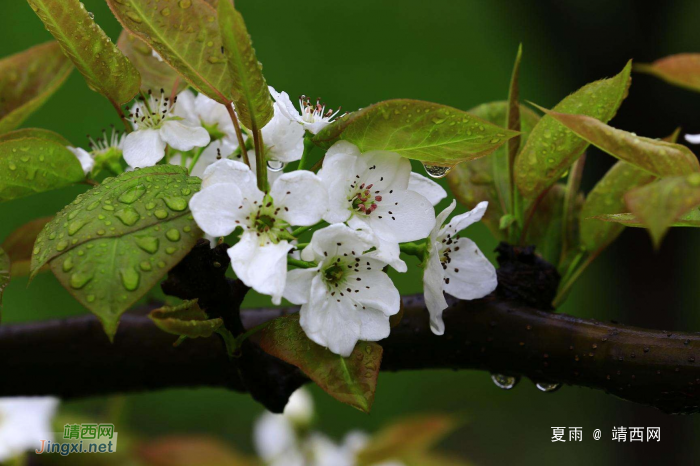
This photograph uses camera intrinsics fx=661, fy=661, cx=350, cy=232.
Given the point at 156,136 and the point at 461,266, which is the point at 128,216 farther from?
the point at 461,266

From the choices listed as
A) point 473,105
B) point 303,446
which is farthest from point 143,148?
point 473,105

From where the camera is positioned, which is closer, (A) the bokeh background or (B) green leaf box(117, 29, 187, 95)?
(B) green leaf box(117, 29, 187, 95)

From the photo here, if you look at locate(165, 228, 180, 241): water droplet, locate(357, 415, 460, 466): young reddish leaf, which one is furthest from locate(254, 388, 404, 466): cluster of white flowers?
locate(165, 228, 180, 241): water droplet

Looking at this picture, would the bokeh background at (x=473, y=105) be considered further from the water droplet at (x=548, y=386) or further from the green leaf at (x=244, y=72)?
the green leaf at (x=244, y=72)

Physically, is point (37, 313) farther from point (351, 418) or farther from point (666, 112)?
point (666, 112)

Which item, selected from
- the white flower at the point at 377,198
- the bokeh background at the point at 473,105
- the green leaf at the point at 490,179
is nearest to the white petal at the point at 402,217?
the white flower at the point at 377,198

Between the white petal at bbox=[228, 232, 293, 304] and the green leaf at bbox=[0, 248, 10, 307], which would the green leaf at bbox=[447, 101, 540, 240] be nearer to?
the white petal at bbox=[228, 232, 293, 304]

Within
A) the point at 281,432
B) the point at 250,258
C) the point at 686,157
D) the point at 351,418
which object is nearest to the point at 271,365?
the point at 250,258
